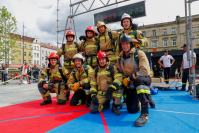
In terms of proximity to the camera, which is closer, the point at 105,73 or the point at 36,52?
the point at 105,73

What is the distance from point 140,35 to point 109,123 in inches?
86.9

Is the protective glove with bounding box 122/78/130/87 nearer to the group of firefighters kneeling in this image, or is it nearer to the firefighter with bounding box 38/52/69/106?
the group of firefighters kneeling

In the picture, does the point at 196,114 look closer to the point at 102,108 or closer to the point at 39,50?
the point at 102,108

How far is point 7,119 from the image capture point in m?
4.21

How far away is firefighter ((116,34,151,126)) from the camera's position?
3709 mm

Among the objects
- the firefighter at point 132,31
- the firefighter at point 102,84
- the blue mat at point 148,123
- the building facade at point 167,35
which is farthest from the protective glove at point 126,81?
the building facade at point 167,35

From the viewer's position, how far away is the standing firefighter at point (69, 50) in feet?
20.3

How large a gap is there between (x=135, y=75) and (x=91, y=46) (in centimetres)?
200

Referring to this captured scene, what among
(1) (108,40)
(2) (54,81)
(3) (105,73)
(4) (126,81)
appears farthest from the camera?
(2) (54,81)

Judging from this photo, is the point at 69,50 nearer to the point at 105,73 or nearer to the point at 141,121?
the point at 105,73

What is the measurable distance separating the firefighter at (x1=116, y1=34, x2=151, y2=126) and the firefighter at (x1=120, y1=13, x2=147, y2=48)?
2.19ft

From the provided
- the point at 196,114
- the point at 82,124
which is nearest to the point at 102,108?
the point at 82,124

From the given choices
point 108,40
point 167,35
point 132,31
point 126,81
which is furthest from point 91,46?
point 167,35

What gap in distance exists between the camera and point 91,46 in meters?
5.70
